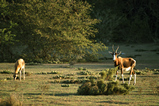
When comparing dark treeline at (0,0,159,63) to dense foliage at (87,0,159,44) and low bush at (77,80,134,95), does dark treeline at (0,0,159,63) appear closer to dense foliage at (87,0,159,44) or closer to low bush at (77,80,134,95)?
low bush at (77,80,134,95)

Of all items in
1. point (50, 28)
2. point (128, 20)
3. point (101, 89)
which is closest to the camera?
point (101, 89)

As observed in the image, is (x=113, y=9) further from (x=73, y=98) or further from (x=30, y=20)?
(x=73, y=98)

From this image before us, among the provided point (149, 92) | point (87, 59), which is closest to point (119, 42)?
point (87, 59)

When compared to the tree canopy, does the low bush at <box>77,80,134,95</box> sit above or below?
below

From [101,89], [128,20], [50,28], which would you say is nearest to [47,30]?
[50,28]

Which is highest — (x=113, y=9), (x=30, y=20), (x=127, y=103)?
(x=113, y=9)

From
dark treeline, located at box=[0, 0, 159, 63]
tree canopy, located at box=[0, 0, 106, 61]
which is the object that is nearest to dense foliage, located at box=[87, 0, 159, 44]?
dark treeline, located at box=[0, 0, 159, 63]

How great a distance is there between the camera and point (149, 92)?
539 inches

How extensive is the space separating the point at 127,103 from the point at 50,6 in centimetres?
2238

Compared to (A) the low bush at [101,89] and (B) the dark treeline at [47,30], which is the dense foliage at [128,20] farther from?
(A) the low bush at [101,89]

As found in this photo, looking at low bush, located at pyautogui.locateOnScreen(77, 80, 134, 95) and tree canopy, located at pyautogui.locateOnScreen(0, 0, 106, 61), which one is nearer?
low bush, located at pyautogui.locateOnScreen(77, 80, 134, 95)

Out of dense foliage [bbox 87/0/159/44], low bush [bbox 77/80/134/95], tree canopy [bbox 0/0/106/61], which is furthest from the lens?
dense foliage [bbox 87/0/159/44]

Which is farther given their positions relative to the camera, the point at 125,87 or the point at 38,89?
the point at 38,89

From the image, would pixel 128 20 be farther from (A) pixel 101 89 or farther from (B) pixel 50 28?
(A) pixel 101 89
